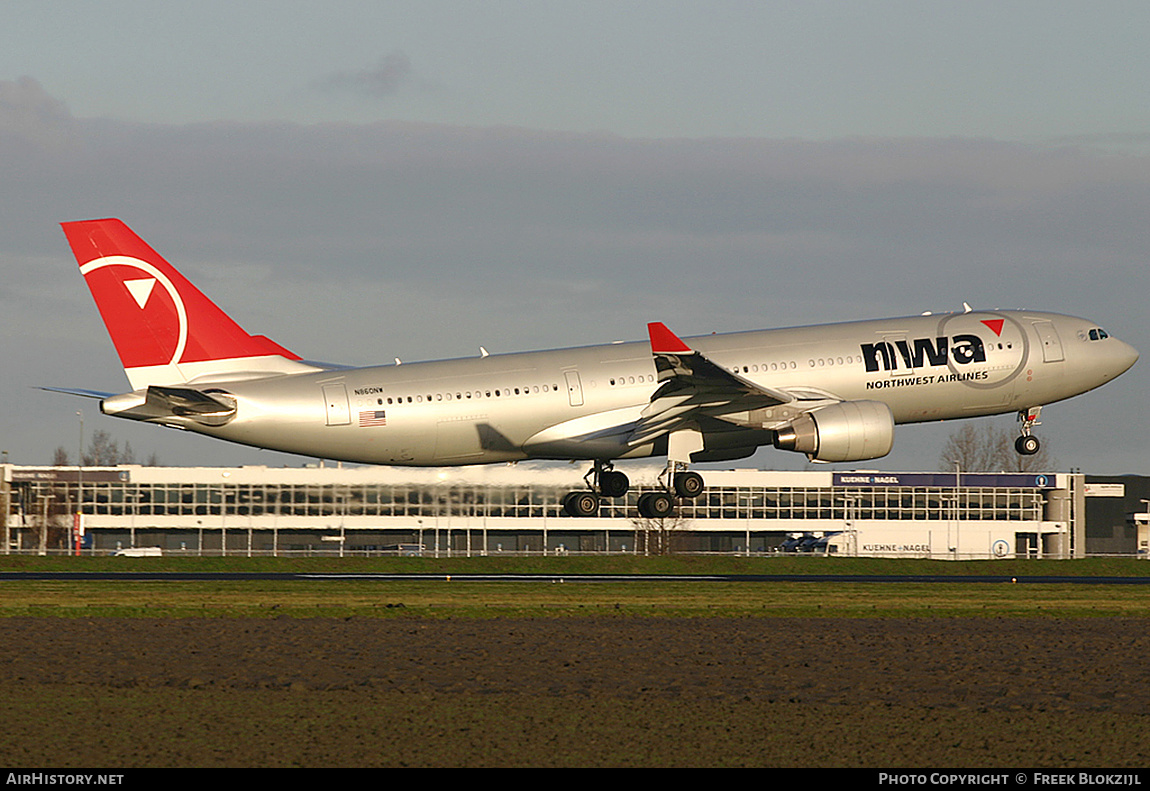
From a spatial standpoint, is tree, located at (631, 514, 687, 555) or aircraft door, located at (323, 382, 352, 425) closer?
aircraft door, located at (323, 382, 352, 425)

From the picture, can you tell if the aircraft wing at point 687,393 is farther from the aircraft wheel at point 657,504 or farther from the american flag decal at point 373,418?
the american flag decal at point 373,418

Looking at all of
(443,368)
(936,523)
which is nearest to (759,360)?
(443,368)

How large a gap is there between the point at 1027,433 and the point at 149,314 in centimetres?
2979

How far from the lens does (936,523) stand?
127438 millimetres

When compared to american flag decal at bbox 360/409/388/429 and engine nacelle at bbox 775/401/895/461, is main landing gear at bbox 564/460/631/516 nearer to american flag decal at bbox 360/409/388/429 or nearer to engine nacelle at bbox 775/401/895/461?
engine nacelle at bbox 775/401/895/461

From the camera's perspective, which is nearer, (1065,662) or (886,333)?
(1065,662)

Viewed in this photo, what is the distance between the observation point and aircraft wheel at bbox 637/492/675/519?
48006 mm

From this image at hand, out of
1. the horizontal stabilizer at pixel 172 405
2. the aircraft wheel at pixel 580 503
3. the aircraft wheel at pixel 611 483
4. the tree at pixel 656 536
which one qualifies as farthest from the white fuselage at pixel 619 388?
the tree at pixel 656 536

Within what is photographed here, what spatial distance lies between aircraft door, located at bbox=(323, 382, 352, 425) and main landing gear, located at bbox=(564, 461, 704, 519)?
9259mm

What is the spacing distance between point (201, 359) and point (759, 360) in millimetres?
17824

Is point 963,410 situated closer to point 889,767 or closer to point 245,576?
point 245,576

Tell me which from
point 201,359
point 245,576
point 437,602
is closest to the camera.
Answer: point 437,602

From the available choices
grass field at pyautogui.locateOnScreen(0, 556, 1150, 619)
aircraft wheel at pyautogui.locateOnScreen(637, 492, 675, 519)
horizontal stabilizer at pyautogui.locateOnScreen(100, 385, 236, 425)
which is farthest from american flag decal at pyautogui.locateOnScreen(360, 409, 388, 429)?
aircraft wheel at pyautogui.locateOnScreen(637, 492, 675, 519)

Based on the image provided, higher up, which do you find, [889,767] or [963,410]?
[963,410]
